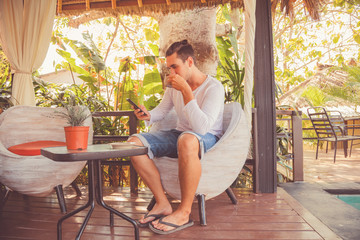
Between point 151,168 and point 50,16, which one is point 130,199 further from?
point 50,16

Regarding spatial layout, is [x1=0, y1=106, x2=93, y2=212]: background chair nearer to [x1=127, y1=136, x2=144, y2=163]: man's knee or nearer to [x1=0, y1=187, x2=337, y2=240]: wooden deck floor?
[x1=0, y1=187, x2=337, y2=240]: wooden deck floor

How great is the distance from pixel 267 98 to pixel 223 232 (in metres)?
1.46

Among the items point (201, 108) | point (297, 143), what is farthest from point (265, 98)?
point (201, 108)

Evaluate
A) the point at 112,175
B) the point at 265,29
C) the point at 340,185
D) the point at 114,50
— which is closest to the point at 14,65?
the point at 112,175

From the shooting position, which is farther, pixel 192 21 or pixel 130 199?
pixel 192 21

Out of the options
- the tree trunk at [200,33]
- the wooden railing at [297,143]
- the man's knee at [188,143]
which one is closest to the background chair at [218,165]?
the man's knee at [188,143]

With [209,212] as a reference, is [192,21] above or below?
above

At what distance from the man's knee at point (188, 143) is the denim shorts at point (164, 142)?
0.06 metres

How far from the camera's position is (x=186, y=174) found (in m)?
1.86

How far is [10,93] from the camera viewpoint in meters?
3.38

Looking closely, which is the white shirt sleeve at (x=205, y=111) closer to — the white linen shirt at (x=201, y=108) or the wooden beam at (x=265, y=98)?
the white linen shirt at (x=201, y=108)

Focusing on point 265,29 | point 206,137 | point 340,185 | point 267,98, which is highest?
point 265,29

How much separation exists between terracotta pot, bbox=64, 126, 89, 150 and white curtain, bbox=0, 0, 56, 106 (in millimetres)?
1937

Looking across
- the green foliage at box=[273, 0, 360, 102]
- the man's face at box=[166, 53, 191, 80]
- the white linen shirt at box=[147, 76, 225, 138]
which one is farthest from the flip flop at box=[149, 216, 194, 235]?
the green foliage at box=[273, 0, 360, 102]
